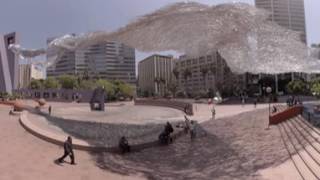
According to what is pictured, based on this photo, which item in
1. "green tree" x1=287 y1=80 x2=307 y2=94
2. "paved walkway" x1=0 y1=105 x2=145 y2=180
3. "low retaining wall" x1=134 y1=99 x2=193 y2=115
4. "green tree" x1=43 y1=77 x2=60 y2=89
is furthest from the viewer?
"green tree" x1=43 y1=77 x2=60 y2=89

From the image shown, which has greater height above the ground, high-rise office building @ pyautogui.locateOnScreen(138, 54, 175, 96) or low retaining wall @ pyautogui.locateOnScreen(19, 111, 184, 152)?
high-rise office building @ pyautogui.locateOnScreen(138, 54, 175, 96)

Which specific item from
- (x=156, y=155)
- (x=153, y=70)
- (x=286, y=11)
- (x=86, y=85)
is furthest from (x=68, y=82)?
(x=156, y=155)

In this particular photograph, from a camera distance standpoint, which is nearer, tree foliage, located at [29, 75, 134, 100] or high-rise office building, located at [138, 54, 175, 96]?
tree foliage, located at [29, 75, 134, 100]

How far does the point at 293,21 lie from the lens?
3853cm

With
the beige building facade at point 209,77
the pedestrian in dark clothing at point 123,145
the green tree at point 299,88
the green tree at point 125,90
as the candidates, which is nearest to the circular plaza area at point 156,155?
the pedestrian in dark clothing at point 123,145

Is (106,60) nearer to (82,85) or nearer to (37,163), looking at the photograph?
(82,85)

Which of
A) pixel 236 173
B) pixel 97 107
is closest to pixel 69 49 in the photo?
pixel 236 173

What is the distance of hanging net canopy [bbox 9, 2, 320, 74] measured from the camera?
1706 centimetres

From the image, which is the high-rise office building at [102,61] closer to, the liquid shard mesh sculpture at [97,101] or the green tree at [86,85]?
the green tree at [86,85]

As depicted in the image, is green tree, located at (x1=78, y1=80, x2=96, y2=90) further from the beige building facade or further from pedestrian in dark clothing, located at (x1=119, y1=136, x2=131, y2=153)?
pedestrian in dark clothing, located at (x1=119, y1=136, x2=131, y2=153)

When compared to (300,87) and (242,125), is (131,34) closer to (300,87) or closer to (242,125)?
(242,125)

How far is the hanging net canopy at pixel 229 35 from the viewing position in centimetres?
1706

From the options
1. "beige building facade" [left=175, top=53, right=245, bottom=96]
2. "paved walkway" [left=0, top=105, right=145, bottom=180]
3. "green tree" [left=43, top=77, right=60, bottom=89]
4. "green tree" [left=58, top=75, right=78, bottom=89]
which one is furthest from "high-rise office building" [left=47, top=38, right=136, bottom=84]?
"paved walkway" [left=0, top=105, right=145, bottom=180]

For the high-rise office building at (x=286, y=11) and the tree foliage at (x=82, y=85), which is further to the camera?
the tree foliage at (x=82, y=85)
